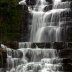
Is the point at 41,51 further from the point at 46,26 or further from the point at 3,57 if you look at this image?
the point at 46,26

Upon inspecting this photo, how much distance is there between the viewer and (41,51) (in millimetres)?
25297

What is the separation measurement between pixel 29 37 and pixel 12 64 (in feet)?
26.8

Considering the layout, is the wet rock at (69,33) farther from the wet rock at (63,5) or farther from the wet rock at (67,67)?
the wet rock at (67,67)

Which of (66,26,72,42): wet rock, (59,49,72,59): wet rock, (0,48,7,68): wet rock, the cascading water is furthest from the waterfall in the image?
(0,48,7,68): wet rock

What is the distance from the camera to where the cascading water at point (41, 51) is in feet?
77.9

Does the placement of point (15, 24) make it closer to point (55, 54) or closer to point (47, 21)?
point (47, 21)

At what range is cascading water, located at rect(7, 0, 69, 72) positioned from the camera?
23.7 meters

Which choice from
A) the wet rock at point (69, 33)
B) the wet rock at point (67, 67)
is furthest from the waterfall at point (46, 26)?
the wet rock at point (67, 67)

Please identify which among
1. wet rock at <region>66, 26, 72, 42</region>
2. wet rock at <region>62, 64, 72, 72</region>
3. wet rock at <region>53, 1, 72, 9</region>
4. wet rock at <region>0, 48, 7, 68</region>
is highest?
wet rock at <region>53, 1, 72, 9</region>

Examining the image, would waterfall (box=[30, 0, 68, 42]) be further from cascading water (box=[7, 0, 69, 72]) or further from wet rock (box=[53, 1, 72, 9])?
wet rock (box=[53, 1, 72, 9])

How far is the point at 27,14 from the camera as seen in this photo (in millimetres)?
33156

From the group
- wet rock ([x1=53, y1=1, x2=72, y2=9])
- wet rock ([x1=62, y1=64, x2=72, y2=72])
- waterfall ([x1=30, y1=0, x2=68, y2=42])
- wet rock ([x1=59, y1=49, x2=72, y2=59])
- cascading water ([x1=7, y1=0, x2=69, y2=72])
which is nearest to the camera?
wet rock ([x1=62, y1=64, x2=72, y2=72])

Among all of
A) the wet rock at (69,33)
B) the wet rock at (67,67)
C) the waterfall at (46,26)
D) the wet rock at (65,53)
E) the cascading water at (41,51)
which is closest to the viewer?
the wet rock at (67,67)

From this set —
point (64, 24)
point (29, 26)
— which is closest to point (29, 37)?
point (29, 26)
